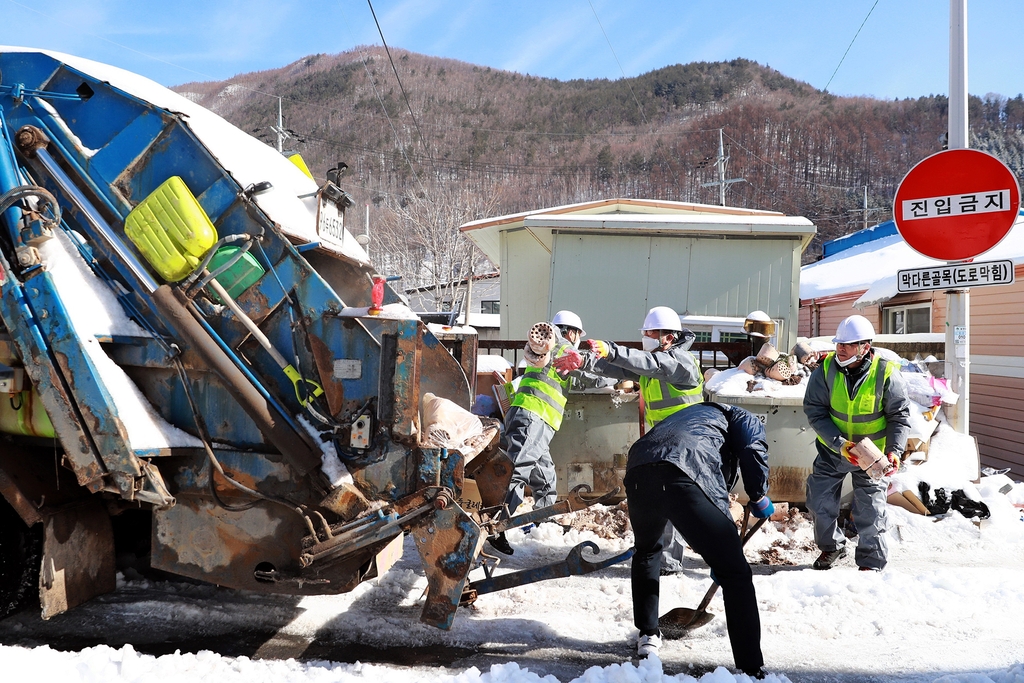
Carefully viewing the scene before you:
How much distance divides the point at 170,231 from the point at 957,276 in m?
5.17

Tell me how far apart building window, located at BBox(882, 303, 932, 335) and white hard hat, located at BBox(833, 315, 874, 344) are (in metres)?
8.32

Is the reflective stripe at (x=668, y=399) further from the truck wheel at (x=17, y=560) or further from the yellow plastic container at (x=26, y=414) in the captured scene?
the truck wheel at (x=17, y=560)

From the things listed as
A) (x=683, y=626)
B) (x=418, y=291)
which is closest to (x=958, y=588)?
(x=683, y=626)

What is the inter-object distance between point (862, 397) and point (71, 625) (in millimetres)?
4690

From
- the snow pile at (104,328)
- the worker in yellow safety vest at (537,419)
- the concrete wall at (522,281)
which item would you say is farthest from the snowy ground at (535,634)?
the concrete wall at (522,281)

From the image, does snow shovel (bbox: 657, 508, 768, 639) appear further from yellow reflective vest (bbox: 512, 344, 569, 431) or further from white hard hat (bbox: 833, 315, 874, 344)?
yellow reflective vest (bbox: 512, 344, 569, 431)

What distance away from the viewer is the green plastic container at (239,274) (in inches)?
129

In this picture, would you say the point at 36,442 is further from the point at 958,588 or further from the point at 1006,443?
the point at 1006,443

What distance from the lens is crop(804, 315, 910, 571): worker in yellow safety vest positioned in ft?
14.5

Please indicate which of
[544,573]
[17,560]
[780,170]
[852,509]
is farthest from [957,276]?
[780,170]

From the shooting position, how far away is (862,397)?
4.50 meters

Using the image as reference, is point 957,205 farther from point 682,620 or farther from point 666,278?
point 666,278

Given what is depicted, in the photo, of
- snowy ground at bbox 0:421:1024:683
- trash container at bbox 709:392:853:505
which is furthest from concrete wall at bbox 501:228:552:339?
snowy ground at bbox 0:421:1024:683

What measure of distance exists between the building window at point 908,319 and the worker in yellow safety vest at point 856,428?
832cm
